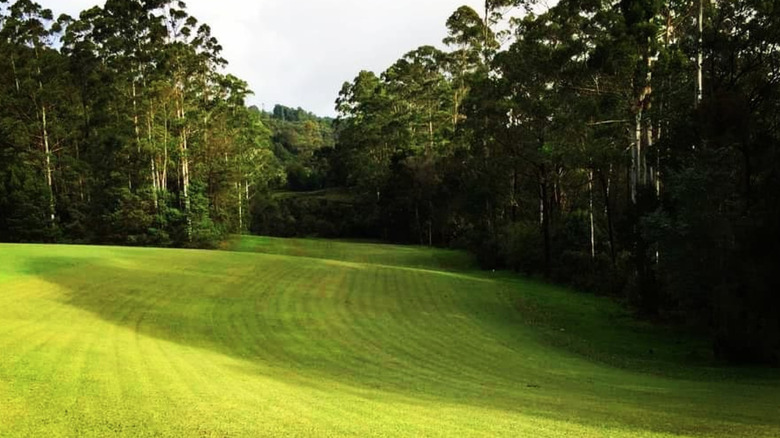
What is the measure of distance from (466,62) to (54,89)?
1540 inches

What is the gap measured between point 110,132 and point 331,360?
150 feet

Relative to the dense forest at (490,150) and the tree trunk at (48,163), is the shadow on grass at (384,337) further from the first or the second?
the tree trunk at (48,163)

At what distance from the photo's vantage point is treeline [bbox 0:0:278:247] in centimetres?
A: 4825

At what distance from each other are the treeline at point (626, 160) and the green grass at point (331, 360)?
2453 millimetres

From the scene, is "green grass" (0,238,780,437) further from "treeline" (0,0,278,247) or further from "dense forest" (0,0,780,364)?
"treeline" (0,0,278,247)

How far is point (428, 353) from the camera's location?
50.1ft

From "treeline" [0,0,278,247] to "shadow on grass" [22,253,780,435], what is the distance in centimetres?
1949

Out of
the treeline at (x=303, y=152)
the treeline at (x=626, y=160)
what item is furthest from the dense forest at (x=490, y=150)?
the treeline at (x=303, y=152)

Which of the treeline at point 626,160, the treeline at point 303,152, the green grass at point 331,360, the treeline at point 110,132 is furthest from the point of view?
the treeline at point 303,152

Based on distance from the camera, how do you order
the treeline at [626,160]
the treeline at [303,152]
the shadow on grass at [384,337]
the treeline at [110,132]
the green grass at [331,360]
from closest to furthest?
the green grass at [331,360]
the shadow on grass at [384,337]
the treeline at [626,160]
the treeline at [110,132]
the treeline at [303,152]

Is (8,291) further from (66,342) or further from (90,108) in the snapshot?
(90,108)

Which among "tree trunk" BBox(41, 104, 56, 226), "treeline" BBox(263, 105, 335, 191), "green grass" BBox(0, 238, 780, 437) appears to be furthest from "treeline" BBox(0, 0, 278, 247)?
"treeline" BBox(263, 105, 335, 191)

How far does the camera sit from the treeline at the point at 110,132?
158 ft

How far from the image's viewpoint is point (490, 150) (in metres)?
43.6
